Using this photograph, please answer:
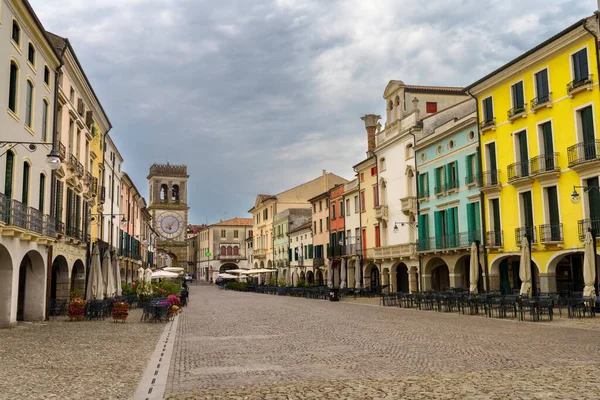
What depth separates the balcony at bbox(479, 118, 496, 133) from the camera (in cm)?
3034

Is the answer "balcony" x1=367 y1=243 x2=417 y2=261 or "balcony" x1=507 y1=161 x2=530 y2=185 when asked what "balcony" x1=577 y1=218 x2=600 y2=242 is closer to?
"balcony" x1=507 y1=161 x2=530 y2=185

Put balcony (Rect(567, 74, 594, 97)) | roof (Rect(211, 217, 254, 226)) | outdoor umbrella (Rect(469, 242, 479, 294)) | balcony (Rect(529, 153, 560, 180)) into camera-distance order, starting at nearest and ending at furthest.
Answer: balcony (Rect(567, 74, 594, 97))
balcony (Rect(529, 153, 560, 180))
outdoor umbrella (Rect(469, 242, 479, 294))
roof (Rect(211, 217, 254, 226))

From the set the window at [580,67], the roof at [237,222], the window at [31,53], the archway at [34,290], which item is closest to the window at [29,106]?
the window at [31,53]

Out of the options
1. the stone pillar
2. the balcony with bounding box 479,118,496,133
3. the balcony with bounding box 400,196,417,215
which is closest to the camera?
the stone pillar

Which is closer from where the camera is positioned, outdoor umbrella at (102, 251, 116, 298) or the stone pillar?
the stone pillar

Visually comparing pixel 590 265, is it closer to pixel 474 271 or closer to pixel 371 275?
pixel 474 271

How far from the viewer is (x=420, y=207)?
127 feet

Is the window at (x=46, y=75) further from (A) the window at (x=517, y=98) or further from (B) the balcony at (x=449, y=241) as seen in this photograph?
(B) the balcony at (x=449, y=241)

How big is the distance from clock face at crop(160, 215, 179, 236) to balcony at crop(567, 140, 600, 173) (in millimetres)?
81645

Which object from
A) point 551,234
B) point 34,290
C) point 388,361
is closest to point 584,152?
point 551,234

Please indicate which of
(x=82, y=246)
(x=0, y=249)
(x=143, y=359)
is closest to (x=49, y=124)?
(x=0, y=249)

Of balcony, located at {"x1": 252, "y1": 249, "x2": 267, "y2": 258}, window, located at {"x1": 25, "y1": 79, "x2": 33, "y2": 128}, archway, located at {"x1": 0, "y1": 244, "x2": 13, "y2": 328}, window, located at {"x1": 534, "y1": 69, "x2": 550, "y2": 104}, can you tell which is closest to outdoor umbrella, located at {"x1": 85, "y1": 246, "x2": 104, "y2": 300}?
archway, located at {"x1": 0, "y1": 244, "x2": 13, "y2": 328}

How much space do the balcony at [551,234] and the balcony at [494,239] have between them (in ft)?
10.9

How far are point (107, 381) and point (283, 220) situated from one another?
62.6 metres
